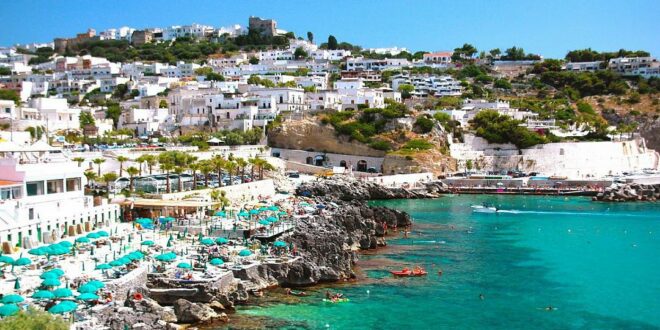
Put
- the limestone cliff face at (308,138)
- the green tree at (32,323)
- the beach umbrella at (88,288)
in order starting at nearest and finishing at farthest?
the green tree at (32,323), the beach umbrella at (88,288), the limestone cliff face at (308,138)

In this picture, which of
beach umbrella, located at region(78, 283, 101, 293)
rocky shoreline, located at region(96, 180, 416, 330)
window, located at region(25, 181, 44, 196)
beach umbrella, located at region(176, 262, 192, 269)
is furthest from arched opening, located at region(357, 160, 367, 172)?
beach umbrella, located at region(78, 283, 101, 293)

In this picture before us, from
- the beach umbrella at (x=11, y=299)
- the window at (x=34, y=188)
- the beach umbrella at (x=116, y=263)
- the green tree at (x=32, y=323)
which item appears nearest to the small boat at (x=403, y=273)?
the beach umbrella at (x=116, y=263)

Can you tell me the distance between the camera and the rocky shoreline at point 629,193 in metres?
57.8

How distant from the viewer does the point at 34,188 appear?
97.4 ft

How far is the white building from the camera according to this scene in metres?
26.5

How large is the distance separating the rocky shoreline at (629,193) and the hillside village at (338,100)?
39.0 feet

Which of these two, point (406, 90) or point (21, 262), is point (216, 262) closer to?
point (21, 262)

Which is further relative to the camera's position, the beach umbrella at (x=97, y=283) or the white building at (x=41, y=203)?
the white building at (x=41, y=203)

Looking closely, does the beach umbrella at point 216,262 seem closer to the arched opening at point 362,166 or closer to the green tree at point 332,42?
the arched opening at point 362,166

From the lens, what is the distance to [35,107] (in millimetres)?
68750

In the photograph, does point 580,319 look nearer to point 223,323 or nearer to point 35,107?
point 223,323

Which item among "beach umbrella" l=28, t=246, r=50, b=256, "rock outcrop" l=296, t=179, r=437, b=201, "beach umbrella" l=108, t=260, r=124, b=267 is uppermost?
"rock outcrop" l=296, t=179, r=437, b=201

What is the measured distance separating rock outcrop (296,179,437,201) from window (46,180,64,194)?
959 inches

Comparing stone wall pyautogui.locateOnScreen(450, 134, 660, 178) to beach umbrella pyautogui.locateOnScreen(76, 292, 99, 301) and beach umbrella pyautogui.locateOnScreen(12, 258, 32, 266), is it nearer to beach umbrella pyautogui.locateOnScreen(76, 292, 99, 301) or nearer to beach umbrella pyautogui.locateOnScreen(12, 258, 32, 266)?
beach umbrella pyautogui.locateOnScreen(12, 258, 32, 266)
